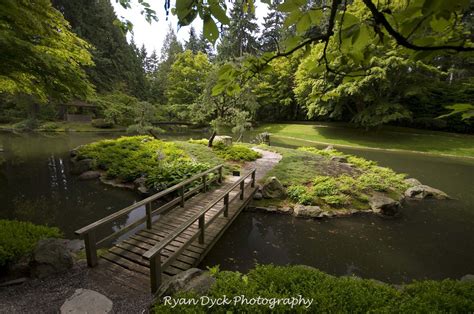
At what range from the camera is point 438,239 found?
6.15 m

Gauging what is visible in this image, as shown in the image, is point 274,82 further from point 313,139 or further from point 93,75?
point 93,75

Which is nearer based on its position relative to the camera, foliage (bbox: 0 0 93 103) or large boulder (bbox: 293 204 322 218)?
foliage (bbox: 0 0 93 103)

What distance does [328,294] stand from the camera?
2842 millimetres

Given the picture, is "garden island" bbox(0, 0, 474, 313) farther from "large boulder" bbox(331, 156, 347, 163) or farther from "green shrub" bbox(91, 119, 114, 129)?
"green shrub" bbox(91, 119, 114, 129)

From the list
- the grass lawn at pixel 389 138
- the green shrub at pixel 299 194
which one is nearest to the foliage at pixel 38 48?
the green shrub at pixel 299 194

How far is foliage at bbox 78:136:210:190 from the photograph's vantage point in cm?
866

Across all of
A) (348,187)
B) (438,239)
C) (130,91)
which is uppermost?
(130,91)

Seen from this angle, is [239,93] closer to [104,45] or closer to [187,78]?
[187,78]

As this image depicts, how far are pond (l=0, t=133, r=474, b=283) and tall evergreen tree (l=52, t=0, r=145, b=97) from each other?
20238mm

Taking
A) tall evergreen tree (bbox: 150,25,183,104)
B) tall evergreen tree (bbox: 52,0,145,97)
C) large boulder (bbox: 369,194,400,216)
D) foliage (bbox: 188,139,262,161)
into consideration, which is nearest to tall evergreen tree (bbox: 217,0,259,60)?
tall evergreen tree (bbox: 150,25,183,104)

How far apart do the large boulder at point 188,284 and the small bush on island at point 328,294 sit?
0.11 meters

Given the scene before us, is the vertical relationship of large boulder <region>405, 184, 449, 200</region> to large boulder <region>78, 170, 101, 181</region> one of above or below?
below

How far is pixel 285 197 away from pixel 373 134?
1885 centimetres

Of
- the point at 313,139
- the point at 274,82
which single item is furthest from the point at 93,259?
the point at 274,82
